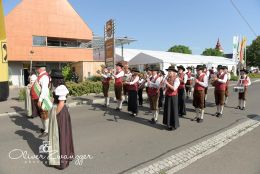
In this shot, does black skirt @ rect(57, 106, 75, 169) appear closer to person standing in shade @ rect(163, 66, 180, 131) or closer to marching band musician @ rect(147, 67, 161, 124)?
person standing in shade @ rect(163, 66, 180, 131)

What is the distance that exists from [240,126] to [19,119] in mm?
7297

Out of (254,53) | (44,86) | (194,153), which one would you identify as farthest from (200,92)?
(254,53)

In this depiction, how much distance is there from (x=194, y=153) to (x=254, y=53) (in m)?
69.0

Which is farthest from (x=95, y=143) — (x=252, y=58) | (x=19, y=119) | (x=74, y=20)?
(x=252, y=58)

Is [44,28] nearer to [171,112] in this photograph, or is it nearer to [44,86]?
[44,86]

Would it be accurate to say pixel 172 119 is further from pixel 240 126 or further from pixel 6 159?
Answer: pixel 6 159

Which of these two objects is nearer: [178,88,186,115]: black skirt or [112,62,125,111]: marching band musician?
[178,88,186,115]: black skirt

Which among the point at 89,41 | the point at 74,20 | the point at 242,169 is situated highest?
the point at 74,20

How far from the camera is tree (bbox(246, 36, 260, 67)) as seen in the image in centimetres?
6688

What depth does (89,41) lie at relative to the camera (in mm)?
34125

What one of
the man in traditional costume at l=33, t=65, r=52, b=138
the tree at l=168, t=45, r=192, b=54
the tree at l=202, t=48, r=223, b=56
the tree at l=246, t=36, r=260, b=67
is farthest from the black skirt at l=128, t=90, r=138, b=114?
the tree at l=202, t=48, r=223, b=56

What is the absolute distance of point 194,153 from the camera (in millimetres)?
5723

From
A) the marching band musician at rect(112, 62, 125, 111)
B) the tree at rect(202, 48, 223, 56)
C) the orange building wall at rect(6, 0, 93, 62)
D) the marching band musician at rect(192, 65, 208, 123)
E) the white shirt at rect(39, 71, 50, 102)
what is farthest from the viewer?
the tree at rect(202, 48, 223, 56)

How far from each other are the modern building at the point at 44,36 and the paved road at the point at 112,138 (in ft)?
54.2
